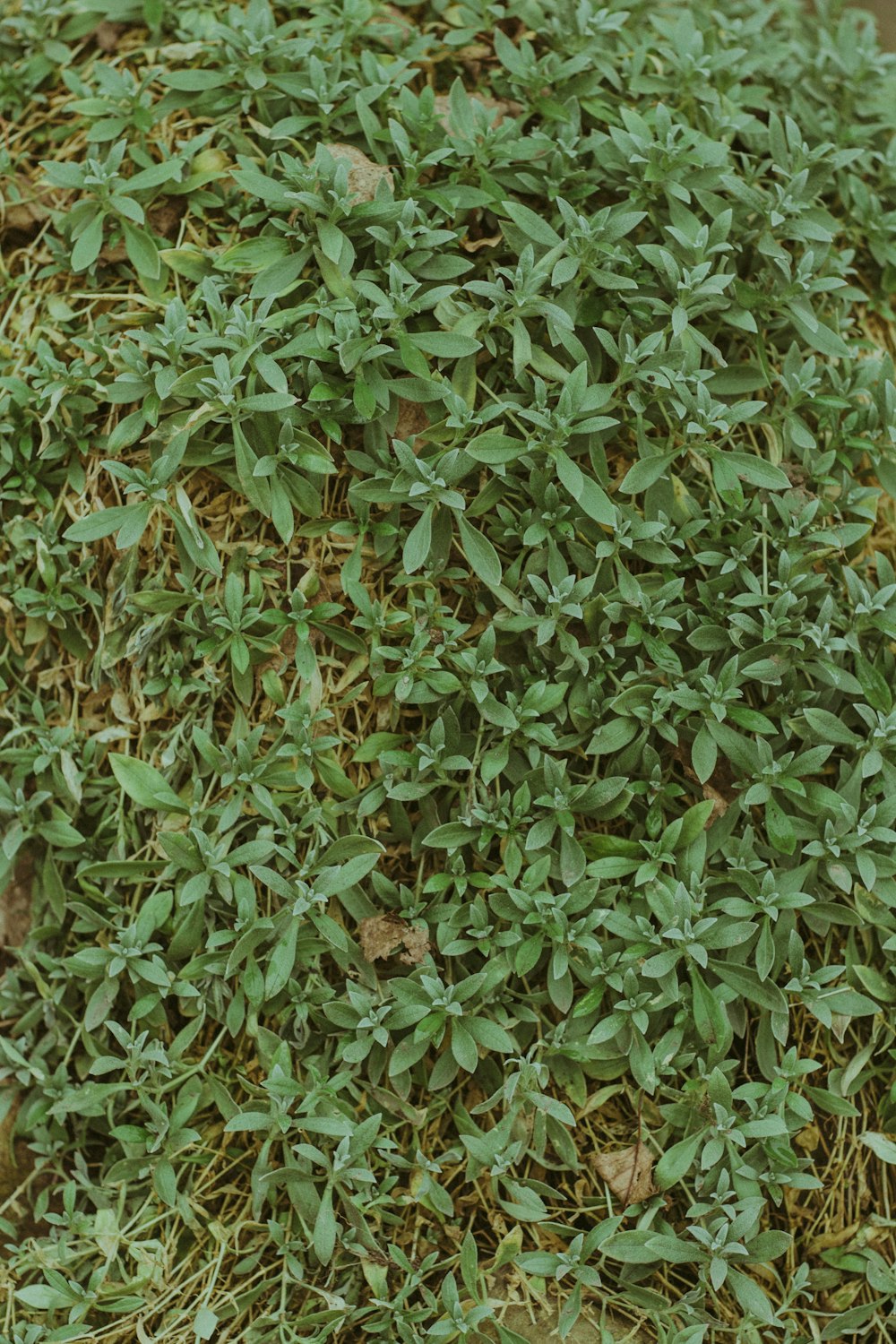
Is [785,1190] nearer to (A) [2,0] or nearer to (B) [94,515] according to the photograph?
(B) [94,515]

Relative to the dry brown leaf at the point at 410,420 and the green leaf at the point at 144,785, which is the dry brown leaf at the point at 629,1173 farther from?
the dry brown leaf at the point at 410,420

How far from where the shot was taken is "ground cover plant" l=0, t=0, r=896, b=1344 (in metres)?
1.90

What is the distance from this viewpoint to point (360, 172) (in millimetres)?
2135

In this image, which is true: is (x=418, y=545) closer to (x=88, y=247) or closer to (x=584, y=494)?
(x=584, y=494)

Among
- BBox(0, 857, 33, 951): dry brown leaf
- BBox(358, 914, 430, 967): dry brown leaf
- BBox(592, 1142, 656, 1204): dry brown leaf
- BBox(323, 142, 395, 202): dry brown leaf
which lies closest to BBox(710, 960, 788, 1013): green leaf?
BBox(592, 1142, 656, 1204): dry brown leaf

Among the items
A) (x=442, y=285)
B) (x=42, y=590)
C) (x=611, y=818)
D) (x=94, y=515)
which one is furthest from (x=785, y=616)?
(x=42, y=590)

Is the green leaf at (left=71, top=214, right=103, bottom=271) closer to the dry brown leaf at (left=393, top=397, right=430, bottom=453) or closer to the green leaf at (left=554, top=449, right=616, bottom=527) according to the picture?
the dry brown leaf at (left=393, top=397, right=430, bottom=453)

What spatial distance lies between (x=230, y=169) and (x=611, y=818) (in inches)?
56.2

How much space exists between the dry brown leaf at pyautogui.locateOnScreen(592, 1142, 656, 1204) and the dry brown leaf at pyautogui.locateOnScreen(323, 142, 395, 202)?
5.90 ft


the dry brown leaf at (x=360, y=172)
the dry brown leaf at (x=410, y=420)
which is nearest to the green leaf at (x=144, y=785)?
the dry brown leaf at (x=410, y=420)

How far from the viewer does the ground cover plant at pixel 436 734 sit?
6.22 ft

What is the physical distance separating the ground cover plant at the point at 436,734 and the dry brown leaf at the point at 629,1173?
0.01m

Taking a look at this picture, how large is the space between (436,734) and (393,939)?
0.37m

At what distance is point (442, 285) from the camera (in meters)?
2.05
